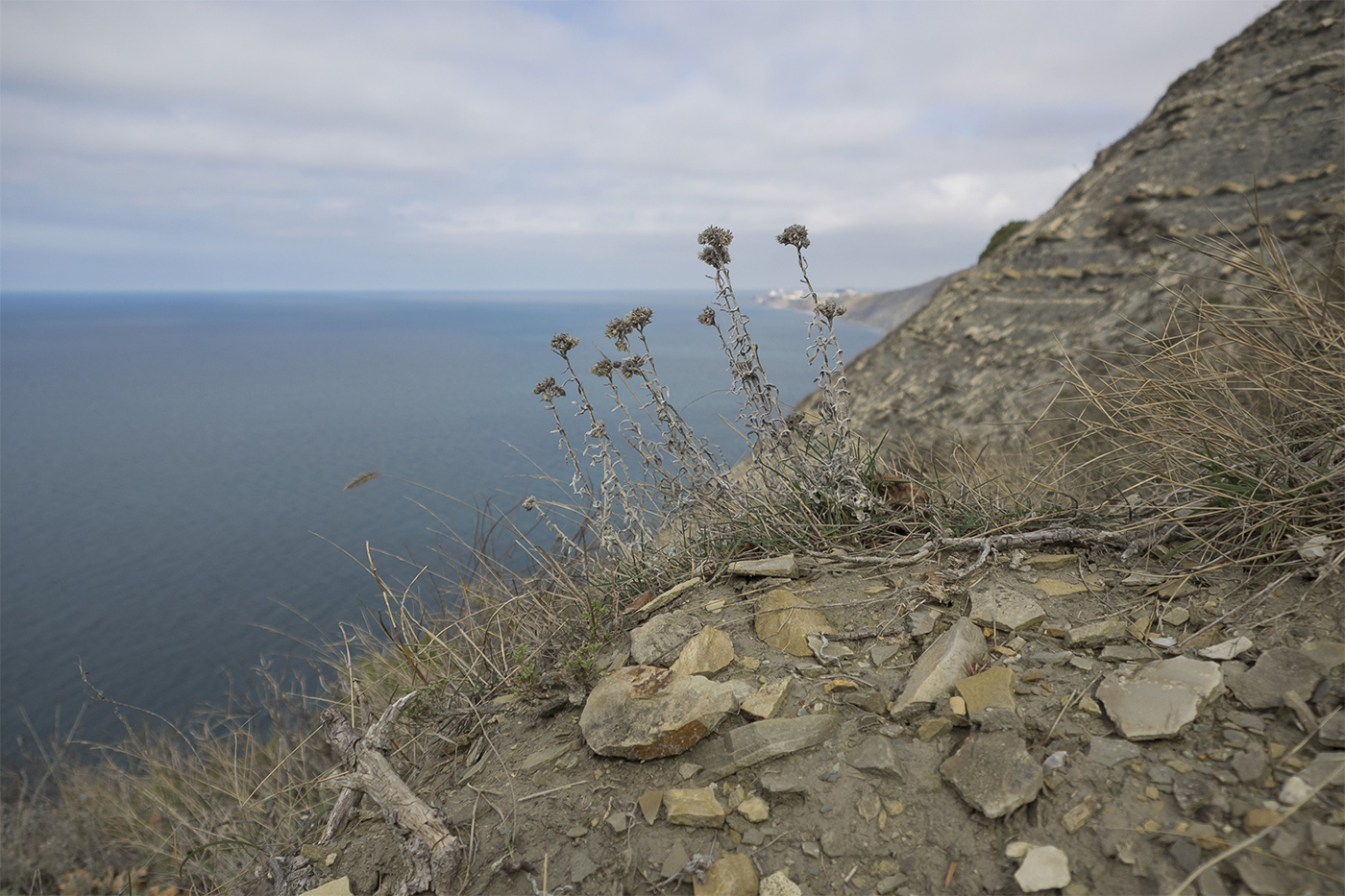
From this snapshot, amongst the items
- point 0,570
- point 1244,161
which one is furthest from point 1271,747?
point 0,570

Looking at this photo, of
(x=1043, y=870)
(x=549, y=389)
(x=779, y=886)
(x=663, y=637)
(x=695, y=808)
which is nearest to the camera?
(x=1043, y=870)

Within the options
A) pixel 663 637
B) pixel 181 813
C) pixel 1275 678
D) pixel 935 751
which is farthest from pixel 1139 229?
pixel 181 813

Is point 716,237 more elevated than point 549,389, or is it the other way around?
point 716,237

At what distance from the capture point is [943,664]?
2154 millimetres

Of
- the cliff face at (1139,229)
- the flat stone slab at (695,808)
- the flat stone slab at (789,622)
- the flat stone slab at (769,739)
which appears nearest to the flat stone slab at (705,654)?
the flat stone slab at (789,622)

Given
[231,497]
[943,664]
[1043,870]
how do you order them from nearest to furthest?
[1043,870], [943,664], [231,497]

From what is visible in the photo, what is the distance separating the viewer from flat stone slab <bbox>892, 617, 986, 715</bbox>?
2.10 metres

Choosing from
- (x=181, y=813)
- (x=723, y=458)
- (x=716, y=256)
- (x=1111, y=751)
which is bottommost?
(x=181, y=813)

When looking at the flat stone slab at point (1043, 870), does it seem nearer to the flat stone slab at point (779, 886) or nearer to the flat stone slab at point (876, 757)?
the flat stone slab at point (876, 757)

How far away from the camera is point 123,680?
17.7 m

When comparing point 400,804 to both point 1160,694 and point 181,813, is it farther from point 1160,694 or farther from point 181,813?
point 181,813

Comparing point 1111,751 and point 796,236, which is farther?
point 796,236

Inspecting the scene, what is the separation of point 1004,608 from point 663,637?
1.25 meters

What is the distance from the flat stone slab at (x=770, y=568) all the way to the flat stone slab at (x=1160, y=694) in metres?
1.22
